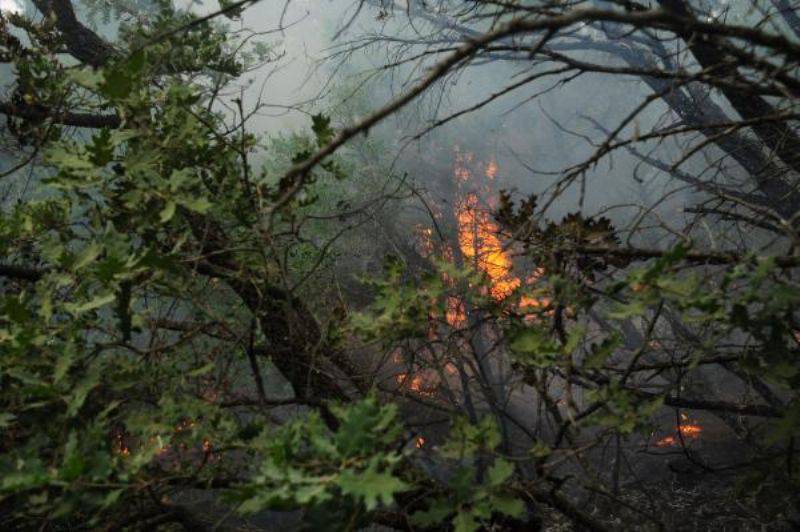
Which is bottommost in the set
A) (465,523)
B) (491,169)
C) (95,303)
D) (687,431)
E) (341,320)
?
(465,523)

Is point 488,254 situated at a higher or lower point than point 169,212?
higher

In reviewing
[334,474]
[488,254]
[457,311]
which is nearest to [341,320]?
[457,311]

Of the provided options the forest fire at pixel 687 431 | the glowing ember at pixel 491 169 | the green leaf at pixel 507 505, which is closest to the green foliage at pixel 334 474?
the green leaf at pixel 507 505

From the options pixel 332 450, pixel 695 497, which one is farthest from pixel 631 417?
pixel 695 497

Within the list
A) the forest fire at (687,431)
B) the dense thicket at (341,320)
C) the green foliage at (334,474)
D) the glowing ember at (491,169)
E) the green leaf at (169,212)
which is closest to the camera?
the green foliage at (334,474)

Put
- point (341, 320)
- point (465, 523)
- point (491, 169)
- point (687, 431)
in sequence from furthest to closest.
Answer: point (491, 169)
point (687, 431)
point (341, 320)
point (465, 523)

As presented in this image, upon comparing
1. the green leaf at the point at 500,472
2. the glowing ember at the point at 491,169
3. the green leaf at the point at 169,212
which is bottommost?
the green leaf at the point at 500,472

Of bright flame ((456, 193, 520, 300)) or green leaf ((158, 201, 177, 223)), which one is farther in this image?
bright flame ((456, 193, 520, 300))

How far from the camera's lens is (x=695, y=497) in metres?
6.44

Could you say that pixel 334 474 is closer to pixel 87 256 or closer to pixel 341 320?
pixel 87 256

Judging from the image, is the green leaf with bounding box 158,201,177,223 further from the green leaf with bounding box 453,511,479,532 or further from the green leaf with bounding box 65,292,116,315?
the green leaf with bounding box 453,511,479,532

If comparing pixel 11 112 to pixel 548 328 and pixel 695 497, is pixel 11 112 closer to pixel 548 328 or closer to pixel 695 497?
pixel 548 328

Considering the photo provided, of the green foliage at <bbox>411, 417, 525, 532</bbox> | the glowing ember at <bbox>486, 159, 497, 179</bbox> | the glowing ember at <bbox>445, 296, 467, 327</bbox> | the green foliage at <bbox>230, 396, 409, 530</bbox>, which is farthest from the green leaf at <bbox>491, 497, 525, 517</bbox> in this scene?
the glowing ember at <bbox>486, 159, 497, 179</bbox>

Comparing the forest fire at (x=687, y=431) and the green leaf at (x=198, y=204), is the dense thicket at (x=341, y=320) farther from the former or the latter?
the forest fire at (x=687, y=431)
